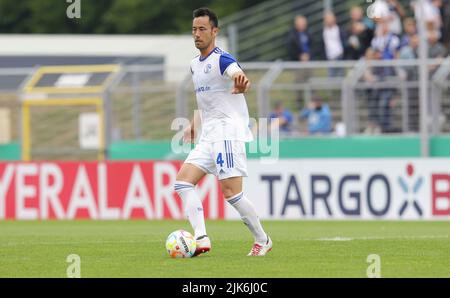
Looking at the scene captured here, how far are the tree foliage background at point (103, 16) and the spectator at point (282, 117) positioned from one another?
2395 centimetres

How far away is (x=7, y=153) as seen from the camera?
1174 inches

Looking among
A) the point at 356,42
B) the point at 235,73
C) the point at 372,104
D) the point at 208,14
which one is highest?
the point at 356,42

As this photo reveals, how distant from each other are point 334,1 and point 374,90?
1023 cm

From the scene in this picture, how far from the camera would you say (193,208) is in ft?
42.8

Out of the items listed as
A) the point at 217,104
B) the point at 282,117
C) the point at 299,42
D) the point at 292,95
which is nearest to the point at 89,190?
the point at 282,117

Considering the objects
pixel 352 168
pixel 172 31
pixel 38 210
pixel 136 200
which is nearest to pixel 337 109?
pixel 352 168

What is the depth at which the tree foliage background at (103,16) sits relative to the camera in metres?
49.7

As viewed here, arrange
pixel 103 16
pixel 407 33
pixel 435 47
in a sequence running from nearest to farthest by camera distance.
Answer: pixel 435 47 < pixel 407 33 < pixel 103 16

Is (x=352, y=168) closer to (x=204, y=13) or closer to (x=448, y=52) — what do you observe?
(x=448, y=52)

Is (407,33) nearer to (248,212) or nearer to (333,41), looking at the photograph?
(333,41)

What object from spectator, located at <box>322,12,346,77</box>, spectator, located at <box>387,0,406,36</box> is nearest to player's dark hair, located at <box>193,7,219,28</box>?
spectator, located at <box>387,0,406,36</box>

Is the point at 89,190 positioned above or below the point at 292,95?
below

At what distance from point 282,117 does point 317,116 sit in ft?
2.36

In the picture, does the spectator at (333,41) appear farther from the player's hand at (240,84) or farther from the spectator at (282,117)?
the player's hand at (240,84)
